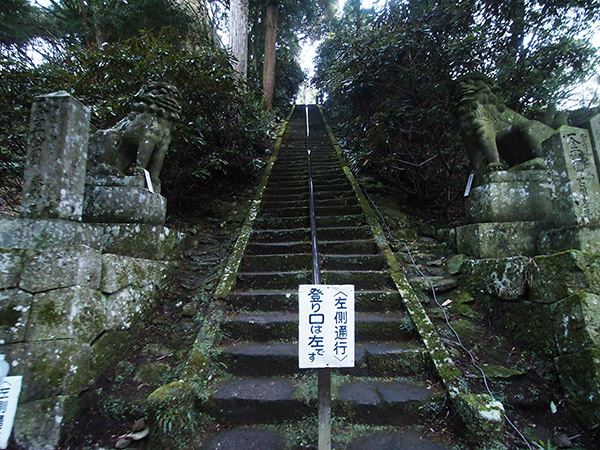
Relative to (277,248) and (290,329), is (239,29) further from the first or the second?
(290,329)

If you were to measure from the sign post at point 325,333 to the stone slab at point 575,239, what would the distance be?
A: 2187mm

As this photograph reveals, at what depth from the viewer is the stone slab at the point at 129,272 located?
8.02 feet

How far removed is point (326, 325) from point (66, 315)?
6.11 feet

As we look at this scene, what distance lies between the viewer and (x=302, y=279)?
3.34 m

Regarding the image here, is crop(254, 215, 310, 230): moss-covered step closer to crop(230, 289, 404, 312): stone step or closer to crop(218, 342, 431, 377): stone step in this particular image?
crop(230, 289, 404, 312): stone step

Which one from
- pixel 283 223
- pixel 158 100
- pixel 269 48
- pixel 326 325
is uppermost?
pixel 269 48

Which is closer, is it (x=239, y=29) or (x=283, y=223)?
(x=283, y=223)

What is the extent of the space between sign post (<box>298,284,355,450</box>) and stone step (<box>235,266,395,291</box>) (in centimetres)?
163

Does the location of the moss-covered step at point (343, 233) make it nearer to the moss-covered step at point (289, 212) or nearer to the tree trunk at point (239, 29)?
the moss-covered step at point (289, 212)

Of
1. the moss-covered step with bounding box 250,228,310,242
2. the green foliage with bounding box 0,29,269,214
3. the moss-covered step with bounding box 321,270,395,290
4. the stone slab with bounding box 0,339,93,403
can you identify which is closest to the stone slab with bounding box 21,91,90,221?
the stone slab with bounding box 0,339,93,403

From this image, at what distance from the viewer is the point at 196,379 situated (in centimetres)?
217

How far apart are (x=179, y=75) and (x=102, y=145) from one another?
6.56 ft

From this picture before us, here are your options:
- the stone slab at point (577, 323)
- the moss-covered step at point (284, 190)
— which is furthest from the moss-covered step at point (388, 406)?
the moss-covered step at point (284, 190)

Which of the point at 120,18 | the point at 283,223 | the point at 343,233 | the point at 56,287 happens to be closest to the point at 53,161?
the point at 56,287
